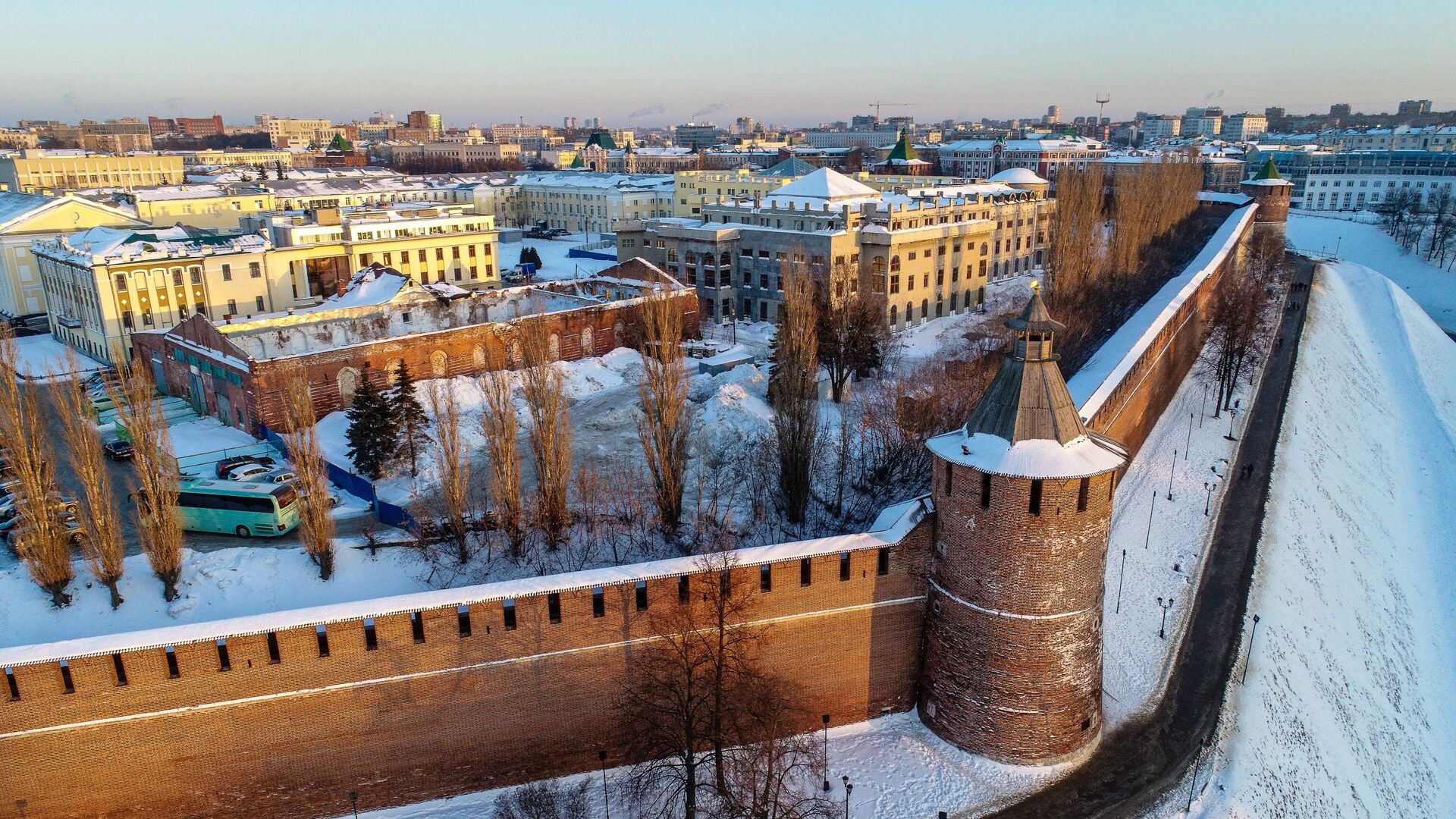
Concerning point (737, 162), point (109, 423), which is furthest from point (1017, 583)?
point (737, 162)

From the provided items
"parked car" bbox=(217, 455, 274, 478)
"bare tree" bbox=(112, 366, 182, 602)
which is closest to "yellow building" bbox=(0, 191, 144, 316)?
"parked car" bbox=(217, 455, 274, 478)

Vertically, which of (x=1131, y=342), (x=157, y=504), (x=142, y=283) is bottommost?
(x=157, y=504)

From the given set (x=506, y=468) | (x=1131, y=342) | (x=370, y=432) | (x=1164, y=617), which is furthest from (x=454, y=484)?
(x=1131, y=342)

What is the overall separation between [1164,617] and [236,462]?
26.9 metres

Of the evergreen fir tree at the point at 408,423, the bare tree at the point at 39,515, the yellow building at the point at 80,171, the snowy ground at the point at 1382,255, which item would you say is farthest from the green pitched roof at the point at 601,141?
the bare tree at the point at 39,515

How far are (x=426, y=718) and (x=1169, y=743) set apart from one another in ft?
48.7

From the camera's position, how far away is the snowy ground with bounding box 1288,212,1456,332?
76125mm

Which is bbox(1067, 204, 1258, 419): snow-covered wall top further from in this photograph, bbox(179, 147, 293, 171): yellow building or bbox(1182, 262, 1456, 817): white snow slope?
bbox(179, 147, 293, 171): yellow building

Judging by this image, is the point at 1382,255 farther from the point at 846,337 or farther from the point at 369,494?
the point at 369,494

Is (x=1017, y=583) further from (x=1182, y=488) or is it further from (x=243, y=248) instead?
(x=243, y=248)

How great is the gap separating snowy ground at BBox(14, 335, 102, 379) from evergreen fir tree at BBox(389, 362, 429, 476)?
19.9m

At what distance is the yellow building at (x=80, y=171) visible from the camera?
8281cm

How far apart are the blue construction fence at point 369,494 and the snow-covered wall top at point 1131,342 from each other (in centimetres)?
1815

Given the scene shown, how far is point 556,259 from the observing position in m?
77.6
